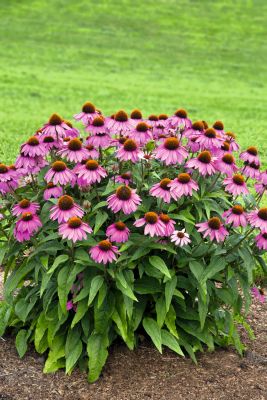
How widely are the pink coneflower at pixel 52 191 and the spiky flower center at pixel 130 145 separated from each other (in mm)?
428

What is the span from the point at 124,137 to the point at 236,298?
1.11 m

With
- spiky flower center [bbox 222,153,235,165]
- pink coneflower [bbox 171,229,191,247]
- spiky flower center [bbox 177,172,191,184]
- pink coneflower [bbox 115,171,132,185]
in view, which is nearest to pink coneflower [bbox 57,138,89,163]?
pink coneflower [bbox 115,171,132,185]

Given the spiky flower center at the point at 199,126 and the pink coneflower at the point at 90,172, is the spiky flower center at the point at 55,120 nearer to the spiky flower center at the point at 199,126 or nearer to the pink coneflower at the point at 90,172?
the pink coneflower at the point at 90,172

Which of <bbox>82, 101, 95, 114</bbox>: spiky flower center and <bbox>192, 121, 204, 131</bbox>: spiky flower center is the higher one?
<bbox>82, 101, 95, 114</bbox>: spiky flower center

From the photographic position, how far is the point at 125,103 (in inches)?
496

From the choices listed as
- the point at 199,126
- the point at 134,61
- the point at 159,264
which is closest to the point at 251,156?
the point at 199,126

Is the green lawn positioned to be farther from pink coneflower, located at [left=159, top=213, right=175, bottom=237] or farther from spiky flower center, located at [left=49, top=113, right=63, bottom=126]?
pink coneflower, located at [left=159, top=213, right=175, bottom=237]

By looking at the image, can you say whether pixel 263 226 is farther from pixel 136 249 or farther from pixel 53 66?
pixel 53 66

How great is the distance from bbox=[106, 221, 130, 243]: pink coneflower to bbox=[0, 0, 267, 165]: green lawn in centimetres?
501

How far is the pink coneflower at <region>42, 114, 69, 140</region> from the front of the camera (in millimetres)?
3352

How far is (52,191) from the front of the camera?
3281 mm

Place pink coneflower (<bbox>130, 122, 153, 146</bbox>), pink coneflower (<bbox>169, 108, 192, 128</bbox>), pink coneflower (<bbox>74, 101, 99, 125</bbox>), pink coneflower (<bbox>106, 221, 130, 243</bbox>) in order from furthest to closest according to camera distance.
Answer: pink coneflower (<bbox>169, 108, 192, 128</bbox>) < pink coneflower (<bbox>74, 101, 99, 125</bbox>) < pink coneflower (<bbox>130, 122, 153, 146</bbox>) < pink coneflower (<bbox>106, 221, 130, 243</bbox>)

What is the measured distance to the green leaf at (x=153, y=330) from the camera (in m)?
3.28

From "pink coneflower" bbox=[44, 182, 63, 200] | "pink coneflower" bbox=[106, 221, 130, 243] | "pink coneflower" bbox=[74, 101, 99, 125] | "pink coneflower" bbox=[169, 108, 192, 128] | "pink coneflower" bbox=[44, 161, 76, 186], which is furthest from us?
"pink coneflower" bbox=[169, 108, 192, 128]
